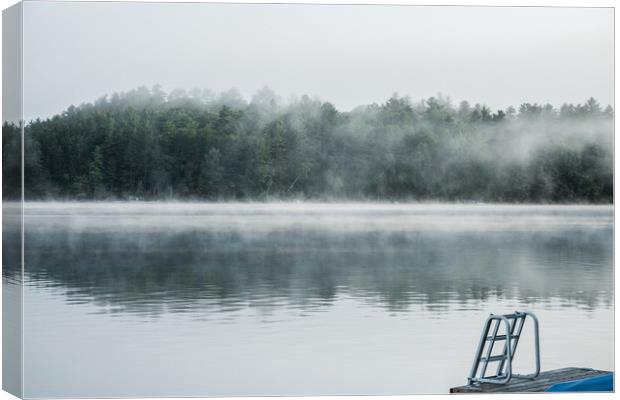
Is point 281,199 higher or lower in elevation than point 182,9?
lower

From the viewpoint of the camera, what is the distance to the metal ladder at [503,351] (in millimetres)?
11492

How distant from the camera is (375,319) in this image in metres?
11.9

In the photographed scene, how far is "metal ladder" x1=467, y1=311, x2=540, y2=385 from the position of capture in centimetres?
1149

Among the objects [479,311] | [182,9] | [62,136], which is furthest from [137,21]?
[479,311]

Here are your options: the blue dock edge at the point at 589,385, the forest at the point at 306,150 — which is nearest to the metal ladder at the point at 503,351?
the blue dock edge at the point at 589,385

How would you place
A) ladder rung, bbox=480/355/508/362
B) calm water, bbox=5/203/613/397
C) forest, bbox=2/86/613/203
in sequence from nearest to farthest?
1. calm water, bbox=5/203/613/397
2. ladder rung, bbox=480/355/508/362
3. forest, bbox=2/86/613/203

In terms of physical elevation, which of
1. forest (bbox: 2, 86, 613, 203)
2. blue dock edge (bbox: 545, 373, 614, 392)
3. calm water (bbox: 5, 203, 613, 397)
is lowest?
blue dock edge (bbox: 545, 373, 614, 392)

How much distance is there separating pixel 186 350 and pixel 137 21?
2732mm

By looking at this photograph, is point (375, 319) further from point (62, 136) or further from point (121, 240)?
point (62, 136)

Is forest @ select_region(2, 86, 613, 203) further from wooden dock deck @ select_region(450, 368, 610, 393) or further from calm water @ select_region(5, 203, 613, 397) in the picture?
wooden dock deck @ select_region(450, 368, 610, 393)

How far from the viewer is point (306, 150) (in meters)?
12.1

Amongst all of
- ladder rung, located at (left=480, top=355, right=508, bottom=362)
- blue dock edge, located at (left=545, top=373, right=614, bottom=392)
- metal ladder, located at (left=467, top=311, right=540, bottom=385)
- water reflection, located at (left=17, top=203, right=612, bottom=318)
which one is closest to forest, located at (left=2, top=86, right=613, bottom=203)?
water reflection, located at (left=17, top=203, right=612, bottom=318)

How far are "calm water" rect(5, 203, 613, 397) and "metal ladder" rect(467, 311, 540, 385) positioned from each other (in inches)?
10.2

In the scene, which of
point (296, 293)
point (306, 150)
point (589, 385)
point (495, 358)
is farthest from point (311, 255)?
point (589, 385)
